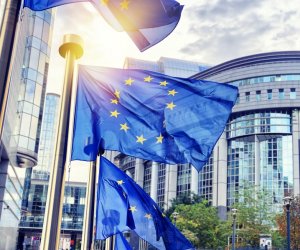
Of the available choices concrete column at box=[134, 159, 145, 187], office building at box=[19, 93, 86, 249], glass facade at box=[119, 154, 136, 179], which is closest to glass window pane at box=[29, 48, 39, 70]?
office building at box=[19, 93, 86, 249]

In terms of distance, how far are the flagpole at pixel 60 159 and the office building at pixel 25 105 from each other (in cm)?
3165

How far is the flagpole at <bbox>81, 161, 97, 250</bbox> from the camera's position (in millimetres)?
11086

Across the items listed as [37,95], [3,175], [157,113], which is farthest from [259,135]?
[157,113]

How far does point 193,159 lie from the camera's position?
36.6 feet

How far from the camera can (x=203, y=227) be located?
233 feet

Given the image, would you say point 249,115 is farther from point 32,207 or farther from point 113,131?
point 113,131

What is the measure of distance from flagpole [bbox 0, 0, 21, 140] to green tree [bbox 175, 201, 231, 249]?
2498 inches

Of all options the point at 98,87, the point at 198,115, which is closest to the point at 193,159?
the point at 198,115

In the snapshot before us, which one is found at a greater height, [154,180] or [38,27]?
[38,27]

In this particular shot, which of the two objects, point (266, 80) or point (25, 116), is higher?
point (266, 80)

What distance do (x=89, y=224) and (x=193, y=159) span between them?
2.75 m

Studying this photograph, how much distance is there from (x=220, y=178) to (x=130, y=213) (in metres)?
84.4

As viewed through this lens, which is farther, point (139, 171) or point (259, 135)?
point (139, 171)

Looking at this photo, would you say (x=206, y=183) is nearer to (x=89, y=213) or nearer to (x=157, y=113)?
(x=157, y=113)
